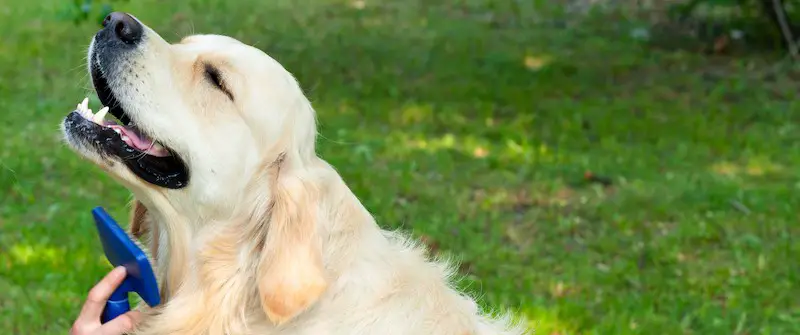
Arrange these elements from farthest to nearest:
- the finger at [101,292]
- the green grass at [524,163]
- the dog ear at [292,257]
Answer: the green grass at [524,163]
the finger at [101,292]
the dog ear at [292,257]

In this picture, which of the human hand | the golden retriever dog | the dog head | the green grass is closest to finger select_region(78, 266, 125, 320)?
the human hand

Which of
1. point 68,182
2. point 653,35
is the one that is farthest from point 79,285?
point 653,35

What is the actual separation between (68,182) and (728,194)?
173 inches

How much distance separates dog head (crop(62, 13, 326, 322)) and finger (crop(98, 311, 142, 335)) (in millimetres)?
356

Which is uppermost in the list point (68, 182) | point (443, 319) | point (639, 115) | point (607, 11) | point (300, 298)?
→ point (300, 298)

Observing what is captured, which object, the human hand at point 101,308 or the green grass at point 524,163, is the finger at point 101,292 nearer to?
the human hand at point 101,308

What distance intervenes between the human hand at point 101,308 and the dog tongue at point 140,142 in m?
0.40

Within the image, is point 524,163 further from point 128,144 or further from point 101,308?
point 128,144

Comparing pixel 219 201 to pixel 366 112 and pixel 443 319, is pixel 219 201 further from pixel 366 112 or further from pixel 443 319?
pixel 366 112

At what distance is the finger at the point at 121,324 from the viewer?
3.33m

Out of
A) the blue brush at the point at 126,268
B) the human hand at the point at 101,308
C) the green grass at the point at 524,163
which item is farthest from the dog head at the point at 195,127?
the green grass at the point at 524,163

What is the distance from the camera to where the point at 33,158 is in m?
7.48

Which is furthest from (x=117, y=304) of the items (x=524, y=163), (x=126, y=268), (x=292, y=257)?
(x=524, y=163)

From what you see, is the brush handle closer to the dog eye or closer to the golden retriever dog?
the golden retriever dog
